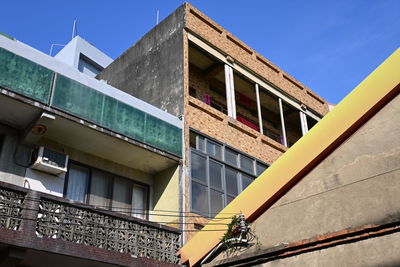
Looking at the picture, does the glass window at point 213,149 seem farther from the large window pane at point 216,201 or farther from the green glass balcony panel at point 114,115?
the large window pane at point 216,201

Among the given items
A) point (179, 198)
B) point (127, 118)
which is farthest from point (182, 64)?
point (179, 198)

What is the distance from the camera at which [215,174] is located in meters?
13.3

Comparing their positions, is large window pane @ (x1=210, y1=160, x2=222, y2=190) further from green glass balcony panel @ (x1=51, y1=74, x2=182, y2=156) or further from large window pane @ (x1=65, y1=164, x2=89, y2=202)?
large window pane @ (x1=65, y1=164, x2=89, y2=202)

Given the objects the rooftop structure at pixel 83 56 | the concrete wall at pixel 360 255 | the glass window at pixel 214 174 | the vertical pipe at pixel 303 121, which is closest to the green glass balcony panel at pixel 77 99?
the glass window at pixel 214 174

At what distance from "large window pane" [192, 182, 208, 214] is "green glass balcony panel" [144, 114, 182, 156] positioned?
1.08m

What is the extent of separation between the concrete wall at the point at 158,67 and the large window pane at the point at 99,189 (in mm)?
3054

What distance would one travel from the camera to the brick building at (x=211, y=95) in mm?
13125

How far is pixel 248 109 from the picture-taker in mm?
19906

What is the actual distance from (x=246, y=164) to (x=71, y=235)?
7.17m

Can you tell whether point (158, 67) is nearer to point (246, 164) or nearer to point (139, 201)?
point (246, 164)

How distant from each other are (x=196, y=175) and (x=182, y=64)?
389cm

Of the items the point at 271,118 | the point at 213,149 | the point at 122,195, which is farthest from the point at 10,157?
the point at 271,118

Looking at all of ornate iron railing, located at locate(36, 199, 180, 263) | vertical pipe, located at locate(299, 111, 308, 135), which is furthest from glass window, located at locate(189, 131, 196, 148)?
vertical pipe, located at locate(299, 111, 308, 135)

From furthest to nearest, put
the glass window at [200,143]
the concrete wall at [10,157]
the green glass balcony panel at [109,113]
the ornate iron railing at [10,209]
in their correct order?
the glass window at [200,143]
the green glass balcony panel at [109,113]
the concrete wall at [10,157]
the ornate iron railing at [10,209]
